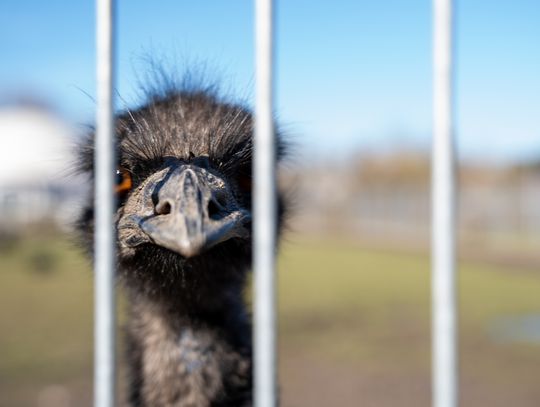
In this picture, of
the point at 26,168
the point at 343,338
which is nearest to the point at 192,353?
the point at 343,338

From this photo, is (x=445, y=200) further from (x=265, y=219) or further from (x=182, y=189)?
(x=182, y=189)

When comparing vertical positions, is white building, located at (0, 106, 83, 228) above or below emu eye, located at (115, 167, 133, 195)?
above

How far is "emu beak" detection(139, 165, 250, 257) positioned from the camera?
149cm

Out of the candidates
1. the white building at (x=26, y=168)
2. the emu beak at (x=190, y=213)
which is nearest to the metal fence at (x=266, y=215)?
the emu beak at (x=190, y=213)

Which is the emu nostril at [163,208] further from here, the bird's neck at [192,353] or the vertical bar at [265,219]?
the bird's neck at [192,353]

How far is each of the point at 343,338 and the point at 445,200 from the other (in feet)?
23.0

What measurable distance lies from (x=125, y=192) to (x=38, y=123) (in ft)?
143

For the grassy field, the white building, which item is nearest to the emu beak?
the grassy field

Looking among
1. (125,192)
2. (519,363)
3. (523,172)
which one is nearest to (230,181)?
(125,192)

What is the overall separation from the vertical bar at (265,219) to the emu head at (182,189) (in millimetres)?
339

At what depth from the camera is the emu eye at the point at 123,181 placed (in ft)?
6.84

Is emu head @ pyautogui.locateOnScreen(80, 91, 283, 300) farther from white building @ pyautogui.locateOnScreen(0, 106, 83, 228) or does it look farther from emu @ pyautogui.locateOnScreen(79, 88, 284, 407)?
white building @ pyautogui.locateOnScreen(0, 106, 83, 228)

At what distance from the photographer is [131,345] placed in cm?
263

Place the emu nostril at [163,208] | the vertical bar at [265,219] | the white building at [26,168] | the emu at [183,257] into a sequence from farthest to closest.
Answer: the white building at [26,168]
the emu at [183,257]
the emu nostril at [163,208]
the vertical bar at [265,219]
